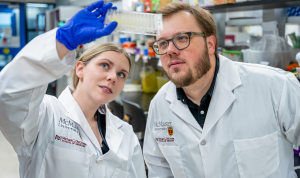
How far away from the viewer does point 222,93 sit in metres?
1.41

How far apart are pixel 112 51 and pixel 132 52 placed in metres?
2.21

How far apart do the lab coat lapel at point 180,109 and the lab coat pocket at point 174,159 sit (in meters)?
0.17

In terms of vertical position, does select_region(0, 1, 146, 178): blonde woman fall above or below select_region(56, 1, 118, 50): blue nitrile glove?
below

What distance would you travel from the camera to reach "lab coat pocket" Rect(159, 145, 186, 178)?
145 cm

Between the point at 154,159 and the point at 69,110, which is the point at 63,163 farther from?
the point at 154,159

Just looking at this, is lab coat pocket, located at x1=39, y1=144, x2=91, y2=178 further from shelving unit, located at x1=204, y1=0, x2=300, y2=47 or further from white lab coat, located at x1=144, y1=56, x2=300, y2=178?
shelving unit, located at x1=204, y1=0, x2=300, y2=47

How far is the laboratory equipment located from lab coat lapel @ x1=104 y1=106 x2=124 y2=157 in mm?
583

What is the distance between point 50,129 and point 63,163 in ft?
0.55

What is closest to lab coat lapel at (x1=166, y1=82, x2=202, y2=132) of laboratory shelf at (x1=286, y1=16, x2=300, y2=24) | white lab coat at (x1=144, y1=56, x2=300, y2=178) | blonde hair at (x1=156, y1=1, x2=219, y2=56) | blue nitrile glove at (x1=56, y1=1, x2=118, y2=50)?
white lab coat at (x1=144, y1=56, x2=300, y2=178)

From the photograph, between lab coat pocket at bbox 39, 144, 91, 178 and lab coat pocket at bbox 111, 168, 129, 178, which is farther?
lab coat pocket at bbox 111, 168, 129, 178

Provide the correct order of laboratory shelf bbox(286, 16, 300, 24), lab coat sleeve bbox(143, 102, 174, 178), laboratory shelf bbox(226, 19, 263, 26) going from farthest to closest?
1. laboratory shelf bbox(226, 19, 263, 26)
2. laboratory shelf bbox(286, 16, 300, 24)
3. lab coat sleeve bbox(143, 102, 174, 178)

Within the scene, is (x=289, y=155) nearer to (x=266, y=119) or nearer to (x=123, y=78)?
(x=266, y=119)

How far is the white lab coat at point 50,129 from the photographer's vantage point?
90cm

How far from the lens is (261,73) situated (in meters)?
1.40
